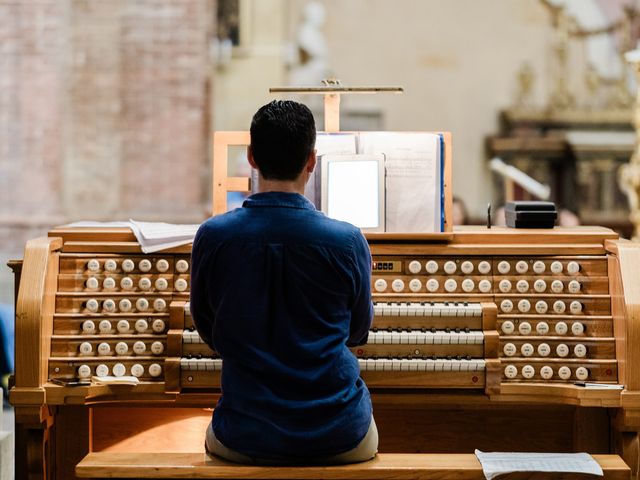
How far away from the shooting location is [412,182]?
385 centimetres

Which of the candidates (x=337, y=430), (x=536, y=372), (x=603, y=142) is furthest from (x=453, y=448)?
(x=603, y=142)

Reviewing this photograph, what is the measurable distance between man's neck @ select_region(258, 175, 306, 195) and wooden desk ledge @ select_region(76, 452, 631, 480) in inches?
31.8

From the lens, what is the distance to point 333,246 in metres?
2.80

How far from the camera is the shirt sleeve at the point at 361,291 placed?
286 centimetres

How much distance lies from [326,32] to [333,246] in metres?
9.26

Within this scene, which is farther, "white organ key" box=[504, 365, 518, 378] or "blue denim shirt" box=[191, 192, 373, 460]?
"white organ key" box=[504, 365, 518, 378]

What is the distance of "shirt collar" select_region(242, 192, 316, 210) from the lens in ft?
9.39

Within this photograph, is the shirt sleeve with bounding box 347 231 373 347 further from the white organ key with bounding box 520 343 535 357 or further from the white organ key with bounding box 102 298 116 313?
the white organ key with bounding box 102 298 116 313

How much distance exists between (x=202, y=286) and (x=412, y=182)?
3.95 ft

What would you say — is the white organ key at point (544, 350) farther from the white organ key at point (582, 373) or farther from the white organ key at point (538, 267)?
the white organ key at point (538, 267)

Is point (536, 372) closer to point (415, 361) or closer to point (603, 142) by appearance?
point (415, 361)

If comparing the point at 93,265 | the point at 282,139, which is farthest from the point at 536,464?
the point at 93,265

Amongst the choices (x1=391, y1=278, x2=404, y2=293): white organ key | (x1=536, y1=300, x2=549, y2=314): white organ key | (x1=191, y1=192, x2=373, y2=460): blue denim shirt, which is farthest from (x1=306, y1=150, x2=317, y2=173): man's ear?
(x1=536, y1=300, x2=549, y2=314): white organ key

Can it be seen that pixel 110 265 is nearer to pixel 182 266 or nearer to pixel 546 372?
pixel 182 266
